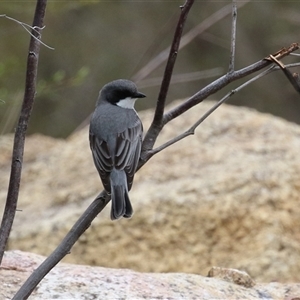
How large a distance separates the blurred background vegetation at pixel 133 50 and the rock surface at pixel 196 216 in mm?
5594

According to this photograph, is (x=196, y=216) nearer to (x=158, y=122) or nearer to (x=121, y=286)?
(x=121, y=286)

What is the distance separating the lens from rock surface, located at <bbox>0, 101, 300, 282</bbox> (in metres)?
5.10

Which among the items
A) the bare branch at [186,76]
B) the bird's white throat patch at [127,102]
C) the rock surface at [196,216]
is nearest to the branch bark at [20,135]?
the bird's white throat patch at [127,102]

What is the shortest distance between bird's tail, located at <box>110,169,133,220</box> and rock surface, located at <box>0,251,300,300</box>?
0.36 m

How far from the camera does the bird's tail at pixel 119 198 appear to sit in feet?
11.8

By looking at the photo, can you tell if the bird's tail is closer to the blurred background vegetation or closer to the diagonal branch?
the diagonal branch

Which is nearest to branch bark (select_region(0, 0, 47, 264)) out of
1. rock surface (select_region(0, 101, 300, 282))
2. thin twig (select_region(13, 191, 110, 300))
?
thin twig (select_region(13, 191, 110, 300))

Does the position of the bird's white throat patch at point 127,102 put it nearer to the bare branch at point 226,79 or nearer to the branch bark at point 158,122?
the branch bark at point 158,122

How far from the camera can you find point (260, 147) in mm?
6098

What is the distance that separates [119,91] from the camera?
181 inches

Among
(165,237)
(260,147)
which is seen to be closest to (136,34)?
(260,147)

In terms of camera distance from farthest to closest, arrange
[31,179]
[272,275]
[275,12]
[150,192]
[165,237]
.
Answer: [275,12], [31,179], [150,192], [165,237], [272,275]

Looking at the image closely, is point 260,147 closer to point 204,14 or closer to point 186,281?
point 186,281

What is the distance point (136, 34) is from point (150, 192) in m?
8.53
